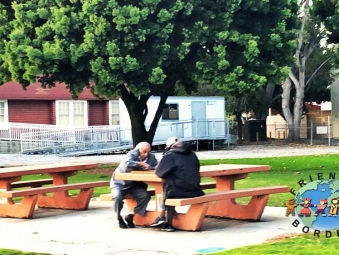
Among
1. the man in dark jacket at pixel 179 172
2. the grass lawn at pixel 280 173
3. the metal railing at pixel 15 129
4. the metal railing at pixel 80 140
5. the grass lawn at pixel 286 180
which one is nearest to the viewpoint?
the grass lawn at pixel 286 180

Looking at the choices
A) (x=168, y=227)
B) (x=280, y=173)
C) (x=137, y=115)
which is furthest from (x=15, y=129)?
(x=168, y=227)

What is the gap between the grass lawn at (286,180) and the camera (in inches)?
360

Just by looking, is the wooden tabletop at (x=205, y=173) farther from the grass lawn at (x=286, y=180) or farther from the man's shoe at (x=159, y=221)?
the grass lawn at (x=286, y=180)

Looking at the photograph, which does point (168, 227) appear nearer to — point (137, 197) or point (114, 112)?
point (137, 197)

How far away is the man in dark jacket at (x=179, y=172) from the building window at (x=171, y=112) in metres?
31.7

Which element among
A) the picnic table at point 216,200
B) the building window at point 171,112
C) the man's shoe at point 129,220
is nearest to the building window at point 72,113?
the building window at point 171,112

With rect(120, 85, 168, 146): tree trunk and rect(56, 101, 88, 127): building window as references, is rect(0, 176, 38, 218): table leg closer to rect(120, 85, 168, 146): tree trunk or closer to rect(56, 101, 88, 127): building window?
rect(120, 85, 168, 146): tree trunk

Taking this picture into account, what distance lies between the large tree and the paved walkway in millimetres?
10479

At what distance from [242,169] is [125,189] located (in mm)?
2082

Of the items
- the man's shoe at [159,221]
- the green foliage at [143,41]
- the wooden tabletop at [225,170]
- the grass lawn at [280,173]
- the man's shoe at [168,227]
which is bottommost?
the grass lawn at [280,173]

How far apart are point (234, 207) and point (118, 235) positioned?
2321mm

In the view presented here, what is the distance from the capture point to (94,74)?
24.1 metres

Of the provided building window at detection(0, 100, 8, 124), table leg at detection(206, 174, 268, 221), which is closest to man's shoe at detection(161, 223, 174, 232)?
table leg at detection(206, 174, 268, 221)

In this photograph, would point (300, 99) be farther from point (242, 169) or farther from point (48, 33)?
point (242, 169)
